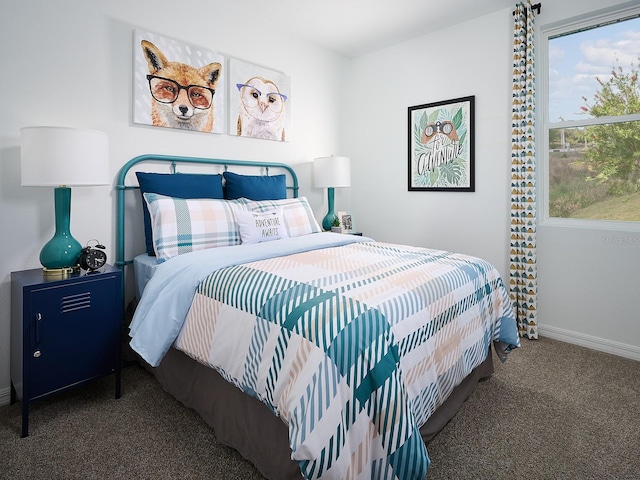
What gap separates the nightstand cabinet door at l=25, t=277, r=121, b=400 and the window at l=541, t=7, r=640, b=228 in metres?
3.18

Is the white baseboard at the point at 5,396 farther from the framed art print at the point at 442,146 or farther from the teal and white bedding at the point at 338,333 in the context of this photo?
the framed art print at the point at 442,146

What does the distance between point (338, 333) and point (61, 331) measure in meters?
1.49

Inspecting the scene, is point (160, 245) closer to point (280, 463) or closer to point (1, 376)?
point (1, 376)

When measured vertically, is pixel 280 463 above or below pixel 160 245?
below

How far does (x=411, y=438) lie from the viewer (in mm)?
1221

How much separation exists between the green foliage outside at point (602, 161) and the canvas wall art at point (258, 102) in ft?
7.42

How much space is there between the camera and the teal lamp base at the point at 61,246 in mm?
1938

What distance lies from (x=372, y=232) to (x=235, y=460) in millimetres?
2909

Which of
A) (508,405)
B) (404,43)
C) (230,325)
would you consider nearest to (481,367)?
(508,405)

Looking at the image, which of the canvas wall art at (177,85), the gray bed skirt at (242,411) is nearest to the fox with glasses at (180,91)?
the canvas wall art at (177,85)

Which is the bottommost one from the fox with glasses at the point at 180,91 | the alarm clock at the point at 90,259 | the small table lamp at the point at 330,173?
the alarm clock at the point at 90,259

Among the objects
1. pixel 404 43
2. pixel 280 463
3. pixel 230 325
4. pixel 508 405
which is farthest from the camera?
pixel 404 43

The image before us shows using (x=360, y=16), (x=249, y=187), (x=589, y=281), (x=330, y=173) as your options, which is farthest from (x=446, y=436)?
(x=360, y=16)

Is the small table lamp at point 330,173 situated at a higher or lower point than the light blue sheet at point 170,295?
higher
